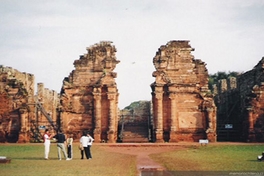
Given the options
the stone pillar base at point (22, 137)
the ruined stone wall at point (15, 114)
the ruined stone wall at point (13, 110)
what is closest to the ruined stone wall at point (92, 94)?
the ruined stone wall at point (15, 114)

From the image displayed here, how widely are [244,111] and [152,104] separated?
23.0 feet

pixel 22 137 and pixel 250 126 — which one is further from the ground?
pixel 250 126

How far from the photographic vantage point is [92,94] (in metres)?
33.5

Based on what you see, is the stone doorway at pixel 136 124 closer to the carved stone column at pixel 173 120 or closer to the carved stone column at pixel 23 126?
the carved stone column at pixel 173 120

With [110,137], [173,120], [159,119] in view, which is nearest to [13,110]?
[110,137]

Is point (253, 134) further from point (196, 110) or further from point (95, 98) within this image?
point (95, 98)

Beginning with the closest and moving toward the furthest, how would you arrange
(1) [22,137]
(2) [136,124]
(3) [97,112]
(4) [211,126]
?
(4) [211,126] < (1) [22,137] < (3) [97,112] < (2) [136,124]

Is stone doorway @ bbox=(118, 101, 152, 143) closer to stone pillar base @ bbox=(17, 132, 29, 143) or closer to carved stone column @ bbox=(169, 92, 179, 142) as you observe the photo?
carved stone column @ bbox=(169, 92, 179, 142)

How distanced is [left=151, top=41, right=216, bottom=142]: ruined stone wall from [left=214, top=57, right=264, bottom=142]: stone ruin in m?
2.14

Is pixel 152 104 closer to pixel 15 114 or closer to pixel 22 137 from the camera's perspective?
pixel 22 137

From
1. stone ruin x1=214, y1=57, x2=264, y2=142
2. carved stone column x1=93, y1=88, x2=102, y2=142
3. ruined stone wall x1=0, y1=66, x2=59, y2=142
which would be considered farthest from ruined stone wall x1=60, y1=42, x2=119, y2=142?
stone ruin x1=214, y1=57, x2=264, y2=142

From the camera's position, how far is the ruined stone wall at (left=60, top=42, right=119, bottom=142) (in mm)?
33000

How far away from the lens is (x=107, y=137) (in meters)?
32.4

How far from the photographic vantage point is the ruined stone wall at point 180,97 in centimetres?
3241
